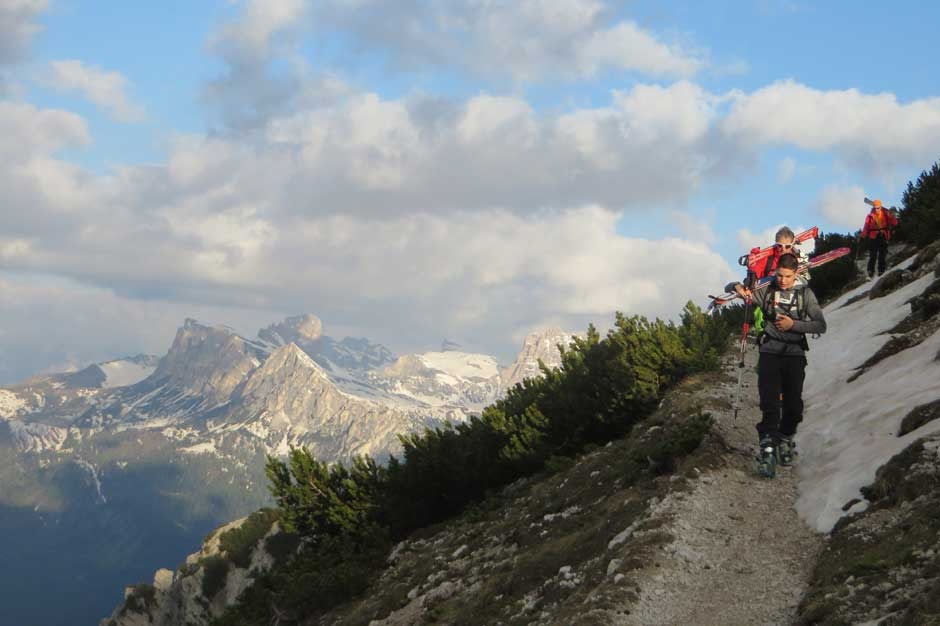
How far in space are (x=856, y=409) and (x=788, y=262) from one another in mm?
3636

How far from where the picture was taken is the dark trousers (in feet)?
87.4

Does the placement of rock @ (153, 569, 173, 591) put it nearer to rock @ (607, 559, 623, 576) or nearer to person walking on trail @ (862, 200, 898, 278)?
person walking on trail @ (862, 200, 898, 278)

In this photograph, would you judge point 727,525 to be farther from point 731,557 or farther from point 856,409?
point 856,409

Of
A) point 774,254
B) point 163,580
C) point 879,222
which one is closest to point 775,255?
point 774,254

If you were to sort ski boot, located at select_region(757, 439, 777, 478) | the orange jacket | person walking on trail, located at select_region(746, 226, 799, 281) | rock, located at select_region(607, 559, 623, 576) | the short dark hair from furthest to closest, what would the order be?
1. the orange jacket
2. person walking on trail, located at select_region(746, 226, 799, 281)
3. ski boot, located at select_region(757, 439, 777, 478)
4. the short dark hair
5. rock, located at select_region(607, 559, 623, 576)

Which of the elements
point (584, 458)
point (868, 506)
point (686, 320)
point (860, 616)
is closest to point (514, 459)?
point (584, 458)

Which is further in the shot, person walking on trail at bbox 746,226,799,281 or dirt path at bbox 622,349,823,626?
person walking on trail at bbox 746,226,799,281

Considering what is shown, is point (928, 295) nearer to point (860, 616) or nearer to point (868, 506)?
point (868, 506)

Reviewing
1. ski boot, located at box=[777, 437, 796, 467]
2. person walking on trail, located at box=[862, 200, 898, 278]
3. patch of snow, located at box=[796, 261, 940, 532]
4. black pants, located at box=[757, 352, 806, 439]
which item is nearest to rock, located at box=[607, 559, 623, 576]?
patch of snow, located at box=[796, 261, 940, 532]

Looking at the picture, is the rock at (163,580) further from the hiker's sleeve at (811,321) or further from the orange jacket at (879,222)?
the hiker's sleeve at (811,321)

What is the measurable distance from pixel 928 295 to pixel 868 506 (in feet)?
30.9

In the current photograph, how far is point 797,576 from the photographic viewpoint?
9.83 m

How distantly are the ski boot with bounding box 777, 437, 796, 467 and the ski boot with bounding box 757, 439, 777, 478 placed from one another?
0.36 m

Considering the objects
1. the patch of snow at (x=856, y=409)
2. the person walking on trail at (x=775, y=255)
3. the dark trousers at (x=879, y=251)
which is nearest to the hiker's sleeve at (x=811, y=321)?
the person walking on trail at (x=775, y=255)
